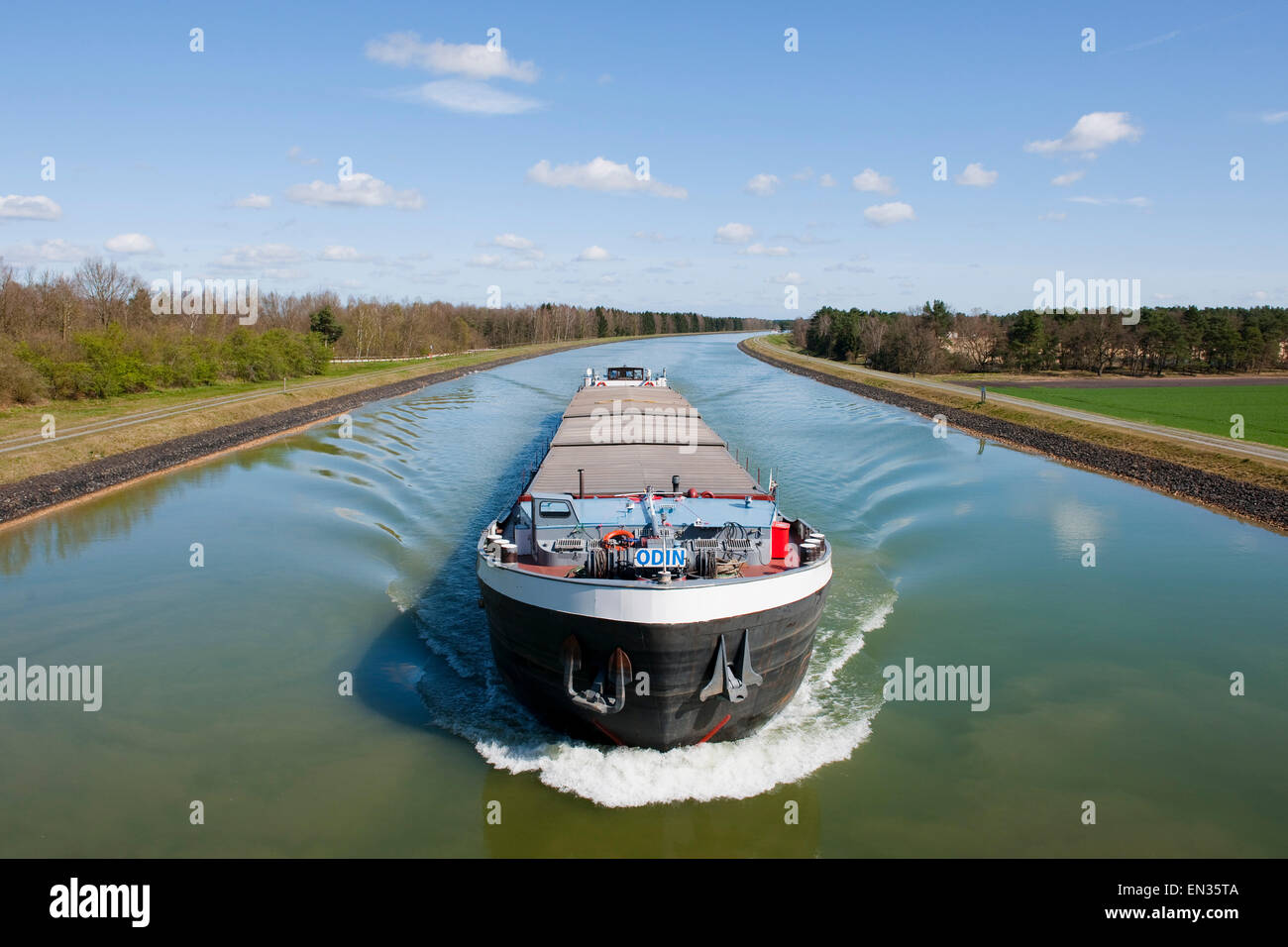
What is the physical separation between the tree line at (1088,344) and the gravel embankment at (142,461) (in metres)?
57.3

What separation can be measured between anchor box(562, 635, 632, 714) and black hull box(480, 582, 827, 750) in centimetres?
6

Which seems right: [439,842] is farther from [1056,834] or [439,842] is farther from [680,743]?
[1056,834]

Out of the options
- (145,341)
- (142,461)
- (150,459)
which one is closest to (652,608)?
(142,461)

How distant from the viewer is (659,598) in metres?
9.77

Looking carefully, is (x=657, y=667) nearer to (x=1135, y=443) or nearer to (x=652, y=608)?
(x=652, y=608)

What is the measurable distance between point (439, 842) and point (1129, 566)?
18.5 meters

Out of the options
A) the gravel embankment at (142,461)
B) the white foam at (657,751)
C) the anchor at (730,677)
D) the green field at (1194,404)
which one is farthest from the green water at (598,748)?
the green field at (1194,404)

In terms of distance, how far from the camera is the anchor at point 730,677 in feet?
33.3

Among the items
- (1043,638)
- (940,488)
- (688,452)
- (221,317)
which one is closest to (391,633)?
(688,452)

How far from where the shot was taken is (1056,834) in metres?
9.39

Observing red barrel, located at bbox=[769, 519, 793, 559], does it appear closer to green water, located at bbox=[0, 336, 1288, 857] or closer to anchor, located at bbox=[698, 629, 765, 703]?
anchor, located at bbox=[698, 629, 765, 703]

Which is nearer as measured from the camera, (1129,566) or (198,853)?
(198,853)

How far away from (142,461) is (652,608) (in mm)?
29092

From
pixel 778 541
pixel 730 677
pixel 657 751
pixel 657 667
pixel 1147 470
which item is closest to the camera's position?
pixel 657 667
